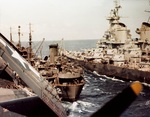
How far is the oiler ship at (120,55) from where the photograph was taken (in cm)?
5404

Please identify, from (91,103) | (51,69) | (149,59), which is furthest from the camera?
(149,59)

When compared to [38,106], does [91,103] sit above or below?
below

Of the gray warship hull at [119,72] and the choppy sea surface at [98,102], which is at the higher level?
the gray warship hull at [119,72]

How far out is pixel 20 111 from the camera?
8.57m

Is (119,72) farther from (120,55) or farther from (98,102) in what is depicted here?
(98,102)

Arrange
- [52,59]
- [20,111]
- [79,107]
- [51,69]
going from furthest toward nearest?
[52,59] → [51,69] → [79,107] → [20,111]

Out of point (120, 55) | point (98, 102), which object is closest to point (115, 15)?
point (120, 55)

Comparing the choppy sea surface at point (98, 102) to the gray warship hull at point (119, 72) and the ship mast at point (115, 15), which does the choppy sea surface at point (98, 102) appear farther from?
the ship mast at point (115, 15)

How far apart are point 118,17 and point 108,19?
322cm

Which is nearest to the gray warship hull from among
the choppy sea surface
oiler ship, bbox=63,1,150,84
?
oiler ship, bbox=63,1,150,84

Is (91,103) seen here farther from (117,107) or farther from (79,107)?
(117,107)

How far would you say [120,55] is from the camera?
61.3 meters

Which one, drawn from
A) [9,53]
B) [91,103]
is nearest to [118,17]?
[91,103]

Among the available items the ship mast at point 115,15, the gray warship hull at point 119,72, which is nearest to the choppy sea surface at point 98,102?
the gray warship hull at point 119,72
